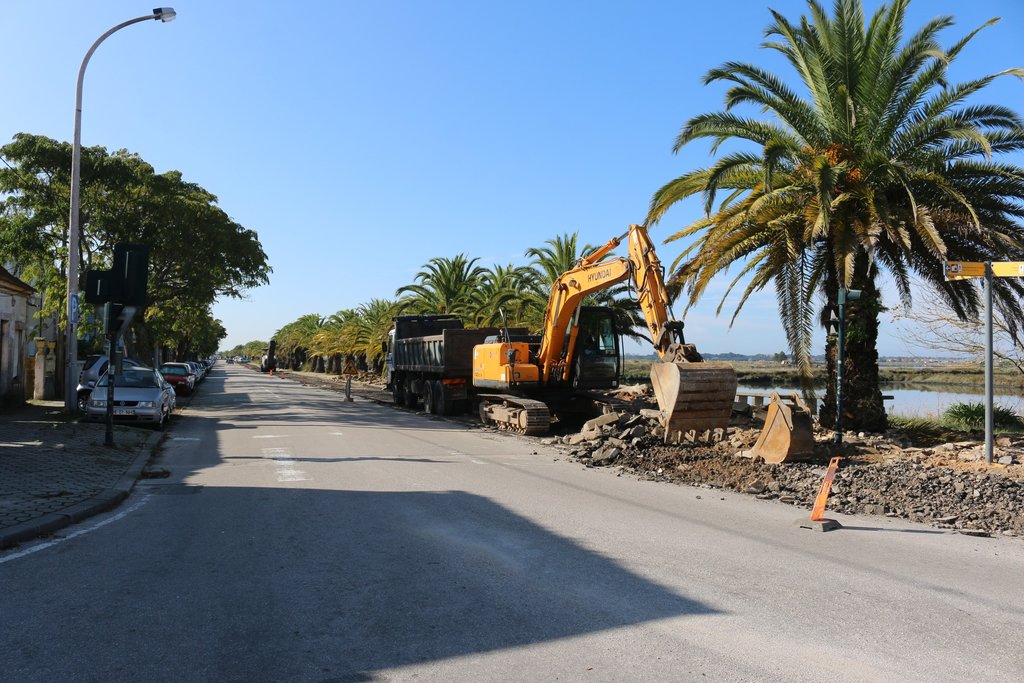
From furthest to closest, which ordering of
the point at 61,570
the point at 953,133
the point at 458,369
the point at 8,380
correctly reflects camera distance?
the point at 458,369 → the point at 8,380 → the point at 953,133 → the point at 61,570

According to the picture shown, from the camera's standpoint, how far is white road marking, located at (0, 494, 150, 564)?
6.51m

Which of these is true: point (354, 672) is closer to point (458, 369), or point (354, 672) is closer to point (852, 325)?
point (852, 325)

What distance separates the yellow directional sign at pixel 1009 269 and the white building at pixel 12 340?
78.3 ft

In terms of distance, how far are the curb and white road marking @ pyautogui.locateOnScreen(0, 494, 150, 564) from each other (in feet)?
0.62

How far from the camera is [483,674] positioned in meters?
4.16

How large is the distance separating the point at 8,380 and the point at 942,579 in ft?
81.1

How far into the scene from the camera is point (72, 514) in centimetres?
794

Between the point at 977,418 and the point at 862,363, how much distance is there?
7.02m

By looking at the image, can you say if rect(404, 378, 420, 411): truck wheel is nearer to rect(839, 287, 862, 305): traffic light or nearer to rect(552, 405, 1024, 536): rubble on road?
rect(552, 405, 1024, 536): rubble on road

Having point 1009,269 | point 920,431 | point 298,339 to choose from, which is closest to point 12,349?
point 920,431

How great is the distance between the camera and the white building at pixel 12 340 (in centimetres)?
2264

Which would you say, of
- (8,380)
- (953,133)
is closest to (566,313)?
(953,133)

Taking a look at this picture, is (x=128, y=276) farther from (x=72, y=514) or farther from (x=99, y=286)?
(x=72, y=514)

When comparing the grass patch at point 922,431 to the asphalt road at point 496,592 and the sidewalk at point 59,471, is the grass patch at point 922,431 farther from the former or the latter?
the sidewalk at point 59,471
